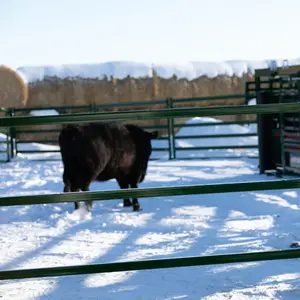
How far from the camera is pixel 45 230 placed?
18.2 feet

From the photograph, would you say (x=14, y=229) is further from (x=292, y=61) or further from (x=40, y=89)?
(x=292, y=61)

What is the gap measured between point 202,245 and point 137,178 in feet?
8.78

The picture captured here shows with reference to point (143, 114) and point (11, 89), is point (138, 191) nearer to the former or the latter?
point (143, 114)

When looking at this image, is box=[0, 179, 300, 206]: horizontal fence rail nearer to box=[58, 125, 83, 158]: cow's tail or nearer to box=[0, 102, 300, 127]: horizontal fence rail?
box=[0, 102, 300, 127]: horizontal fence rail

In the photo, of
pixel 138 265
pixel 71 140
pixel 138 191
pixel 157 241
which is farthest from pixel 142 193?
pixel 71 140

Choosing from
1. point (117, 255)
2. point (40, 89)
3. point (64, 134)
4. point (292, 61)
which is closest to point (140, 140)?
point (64, 134)

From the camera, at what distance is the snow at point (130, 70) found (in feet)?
81.8

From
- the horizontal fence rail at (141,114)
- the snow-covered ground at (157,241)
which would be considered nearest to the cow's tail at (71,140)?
the snow-covered ground at (157,241)

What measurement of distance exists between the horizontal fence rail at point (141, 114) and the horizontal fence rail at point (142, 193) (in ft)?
1.15

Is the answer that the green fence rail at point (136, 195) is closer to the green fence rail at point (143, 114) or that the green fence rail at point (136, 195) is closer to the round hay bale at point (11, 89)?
the green fence rail at point (143, 114)

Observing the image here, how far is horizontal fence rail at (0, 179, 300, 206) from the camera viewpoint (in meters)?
2.71

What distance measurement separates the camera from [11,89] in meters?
23.4

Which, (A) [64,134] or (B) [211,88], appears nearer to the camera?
(A) [64,134]

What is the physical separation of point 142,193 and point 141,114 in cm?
39
